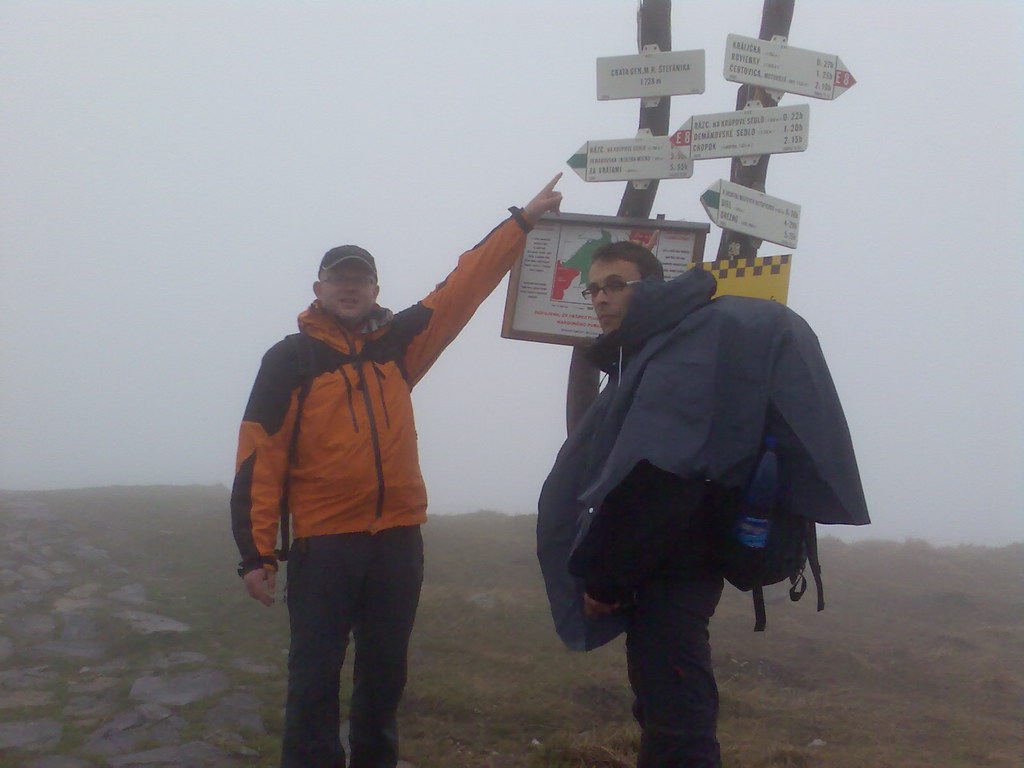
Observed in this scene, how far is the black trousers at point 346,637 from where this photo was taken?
338 centimetres

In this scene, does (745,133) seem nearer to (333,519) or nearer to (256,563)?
(333,519)

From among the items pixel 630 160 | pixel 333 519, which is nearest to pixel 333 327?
pixel 333 519

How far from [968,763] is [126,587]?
7208 millimetres

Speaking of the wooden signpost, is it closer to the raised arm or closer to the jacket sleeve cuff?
the raised arm

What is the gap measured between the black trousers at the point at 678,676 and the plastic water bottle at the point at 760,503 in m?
0.25

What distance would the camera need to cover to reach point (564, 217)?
4.24 meters

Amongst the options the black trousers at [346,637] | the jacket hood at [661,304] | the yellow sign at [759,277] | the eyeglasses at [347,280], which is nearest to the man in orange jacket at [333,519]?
the black trousers at [346,637]

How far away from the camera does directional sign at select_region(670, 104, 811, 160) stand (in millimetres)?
4242

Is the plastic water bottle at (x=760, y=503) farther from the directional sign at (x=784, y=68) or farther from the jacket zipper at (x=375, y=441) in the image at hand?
the directional sign at (x=784, y=68)

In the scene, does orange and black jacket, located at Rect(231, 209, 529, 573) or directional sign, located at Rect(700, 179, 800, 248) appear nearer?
orange and black jacket, located at Rect(231, 209, 529, 573)

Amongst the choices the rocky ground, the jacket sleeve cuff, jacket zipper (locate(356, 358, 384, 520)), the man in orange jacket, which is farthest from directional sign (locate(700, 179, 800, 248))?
the rocky ground

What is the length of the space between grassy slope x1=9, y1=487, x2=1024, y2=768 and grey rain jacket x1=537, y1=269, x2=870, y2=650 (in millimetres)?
2331

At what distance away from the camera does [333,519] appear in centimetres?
348

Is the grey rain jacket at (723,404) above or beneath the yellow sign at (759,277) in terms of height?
beneath
